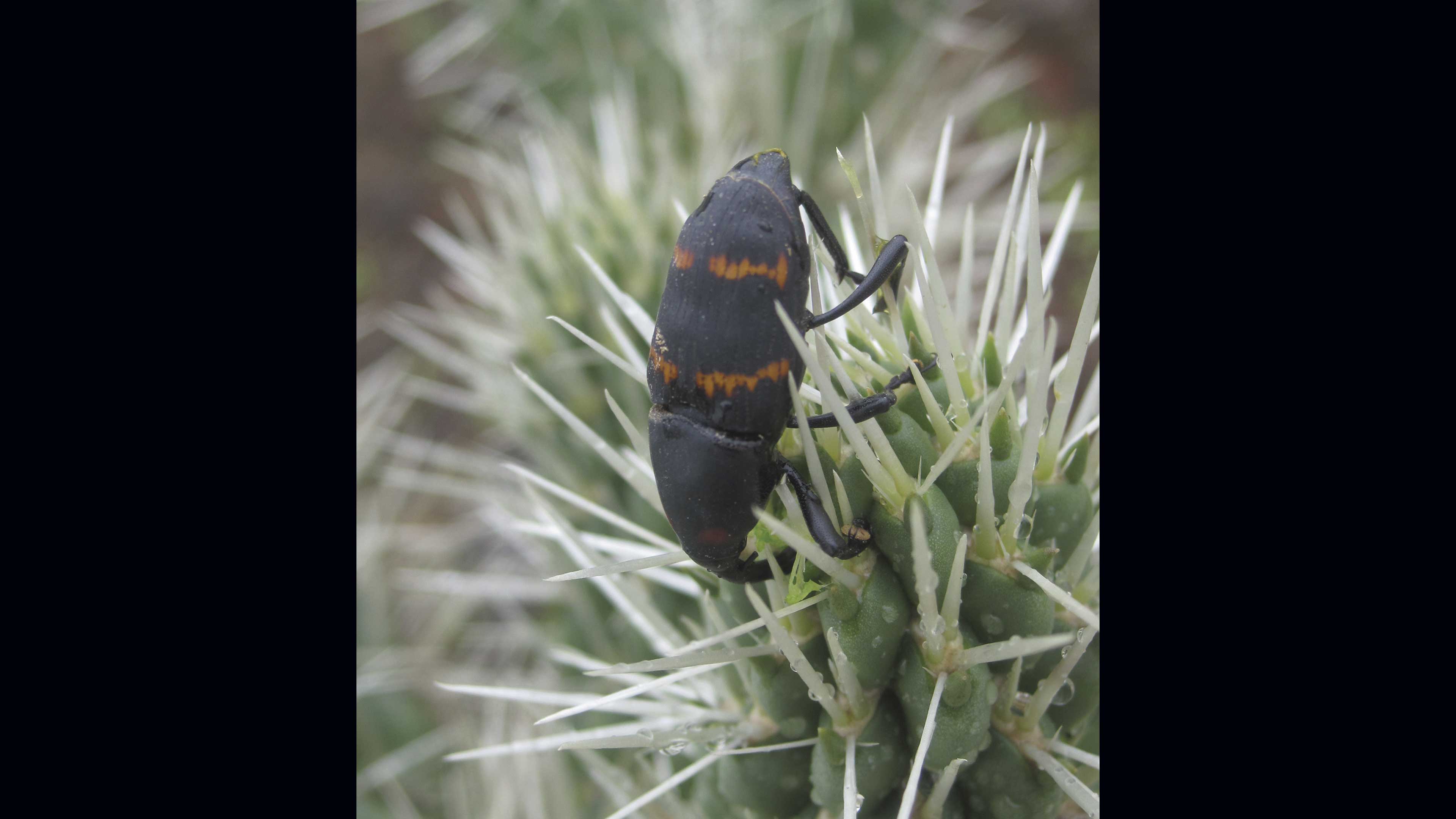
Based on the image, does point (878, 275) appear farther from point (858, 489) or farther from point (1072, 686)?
point (1072, 686)

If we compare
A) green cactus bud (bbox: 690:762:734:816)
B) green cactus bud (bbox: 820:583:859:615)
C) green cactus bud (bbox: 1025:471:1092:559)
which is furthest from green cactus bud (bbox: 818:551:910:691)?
green cactus bud (bbox: 690:762:734:816)

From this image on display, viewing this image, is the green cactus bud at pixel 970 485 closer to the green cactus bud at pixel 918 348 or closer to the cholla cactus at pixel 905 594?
the cholla cactus at pixel 905 594

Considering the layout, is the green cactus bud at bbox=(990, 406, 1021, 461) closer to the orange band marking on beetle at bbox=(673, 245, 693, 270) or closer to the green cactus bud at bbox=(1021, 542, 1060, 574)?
the green cactus bud at bbox=(1021, 542, 1060, 574)

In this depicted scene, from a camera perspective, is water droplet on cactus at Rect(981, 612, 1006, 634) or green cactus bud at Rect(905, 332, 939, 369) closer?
water droplet on cactus at Rect(981, 612, 1006, 634)

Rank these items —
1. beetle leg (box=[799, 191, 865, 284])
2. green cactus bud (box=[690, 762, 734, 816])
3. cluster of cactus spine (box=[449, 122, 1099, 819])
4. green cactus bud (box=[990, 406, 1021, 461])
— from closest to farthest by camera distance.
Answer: cluster of cactus spine (box=[449, 122, 1099, 819]), green cactus bud (box=[990, 406, 1021, 461]), beetle leg (box=[799, 191, 865, 284]), green cactus bud (box=[690, 762, 734, 816])

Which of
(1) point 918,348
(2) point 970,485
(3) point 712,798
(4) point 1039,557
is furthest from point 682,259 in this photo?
(3) point 712,798

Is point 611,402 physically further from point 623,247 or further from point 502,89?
point 502,89

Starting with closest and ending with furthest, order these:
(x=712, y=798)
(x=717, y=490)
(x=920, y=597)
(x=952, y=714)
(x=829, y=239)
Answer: (x=920, y=597)
(x=952, y=714)
(x=717, y=490)
(x=829, y=239)
(x=712, y=798)
